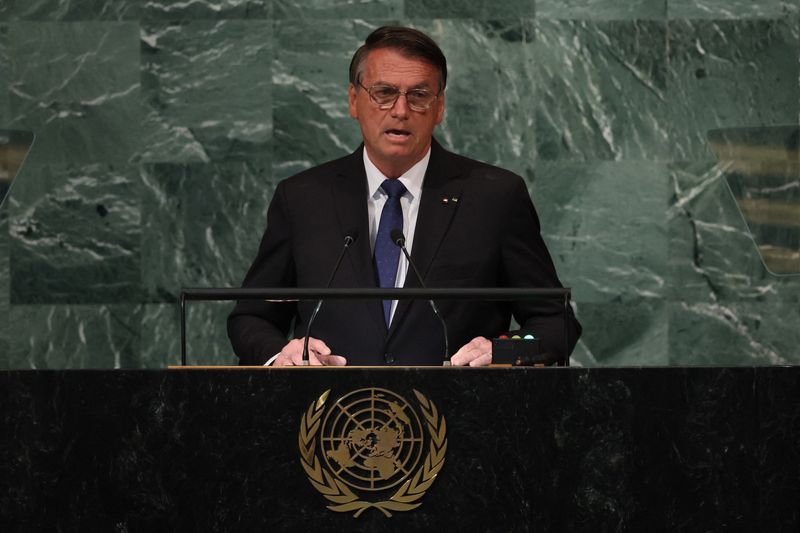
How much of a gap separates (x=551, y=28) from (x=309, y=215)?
2244mm

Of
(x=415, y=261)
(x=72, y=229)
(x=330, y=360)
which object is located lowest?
(x=72, y=229)

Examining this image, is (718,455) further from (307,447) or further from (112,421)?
(112,421)

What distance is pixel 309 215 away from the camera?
3904 mm

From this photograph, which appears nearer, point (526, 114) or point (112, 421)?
point (112, 421)

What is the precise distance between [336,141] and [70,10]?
4.13ft

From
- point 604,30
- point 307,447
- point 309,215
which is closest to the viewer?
point 307,447

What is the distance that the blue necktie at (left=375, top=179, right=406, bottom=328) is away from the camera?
3.74 metres

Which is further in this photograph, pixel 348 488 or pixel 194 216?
pixel 194 216

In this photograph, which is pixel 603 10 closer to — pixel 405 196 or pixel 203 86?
pixel 203 86

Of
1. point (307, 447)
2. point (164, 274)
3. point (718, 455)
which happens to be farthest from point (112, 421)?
point (164, 274)

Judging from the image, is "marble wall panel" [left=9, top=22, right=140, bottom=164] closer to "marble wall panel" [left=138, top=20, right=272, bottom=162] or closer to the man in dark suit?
"marble wall panel" [left=138, top=20, right=272, bottom=162]

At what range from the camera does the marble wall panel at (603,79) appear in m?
5.77

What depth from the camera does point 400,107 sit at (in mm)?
3807

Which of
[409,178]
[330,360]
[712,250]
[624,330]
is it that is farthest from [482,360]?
[712,250]
